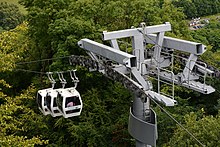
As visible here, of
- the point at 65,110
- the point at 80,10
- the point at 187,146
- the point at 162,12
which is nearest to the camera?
the point at 65,110

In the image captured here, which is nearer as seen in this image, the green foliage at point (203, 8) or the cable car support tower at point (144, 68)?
the cable car support tower at point (144, 68)

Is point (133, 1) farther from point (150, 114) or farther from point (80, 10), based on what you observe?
point (150, 114)

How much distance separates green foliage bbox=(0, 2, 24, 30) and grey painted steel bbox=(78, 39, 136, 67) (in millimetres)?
52055

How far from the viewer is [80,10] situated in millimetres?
20375

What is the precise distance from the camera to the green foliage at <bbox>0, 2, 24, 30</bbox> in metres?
63.2

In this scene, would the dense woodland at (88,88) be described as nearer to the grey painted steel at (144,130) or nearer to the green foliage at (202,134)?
the green foliage at (202,134)

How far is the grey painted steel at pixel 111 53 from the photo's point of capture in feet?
29.4

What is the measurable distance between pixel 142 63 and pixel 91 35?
28.8ft

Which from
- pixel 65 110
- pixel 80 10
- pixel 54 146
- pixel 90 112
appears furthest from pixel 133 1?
pixel 65 110

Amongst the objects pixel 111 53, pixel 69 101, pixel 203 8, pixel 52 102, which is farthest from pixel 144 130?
Result: pixel 203 8

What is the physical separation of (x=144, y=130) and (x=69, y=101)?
2823 millimetres

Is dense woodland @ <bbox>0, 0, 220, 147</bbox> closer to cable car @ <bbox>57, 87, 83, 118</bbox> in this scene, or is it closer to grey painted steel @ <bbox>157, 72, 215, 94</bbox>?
cable car @ <bbox>57, 87, 83, 118</bbox>

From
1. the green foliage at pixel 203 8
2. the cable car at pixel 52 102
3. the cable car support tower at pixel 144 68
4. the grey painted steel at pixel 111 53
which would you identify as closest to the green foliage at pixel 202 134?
the cable car support tower at pixel 144 68

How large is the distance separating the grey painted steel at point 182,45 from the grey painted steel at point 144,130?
1910 mm
